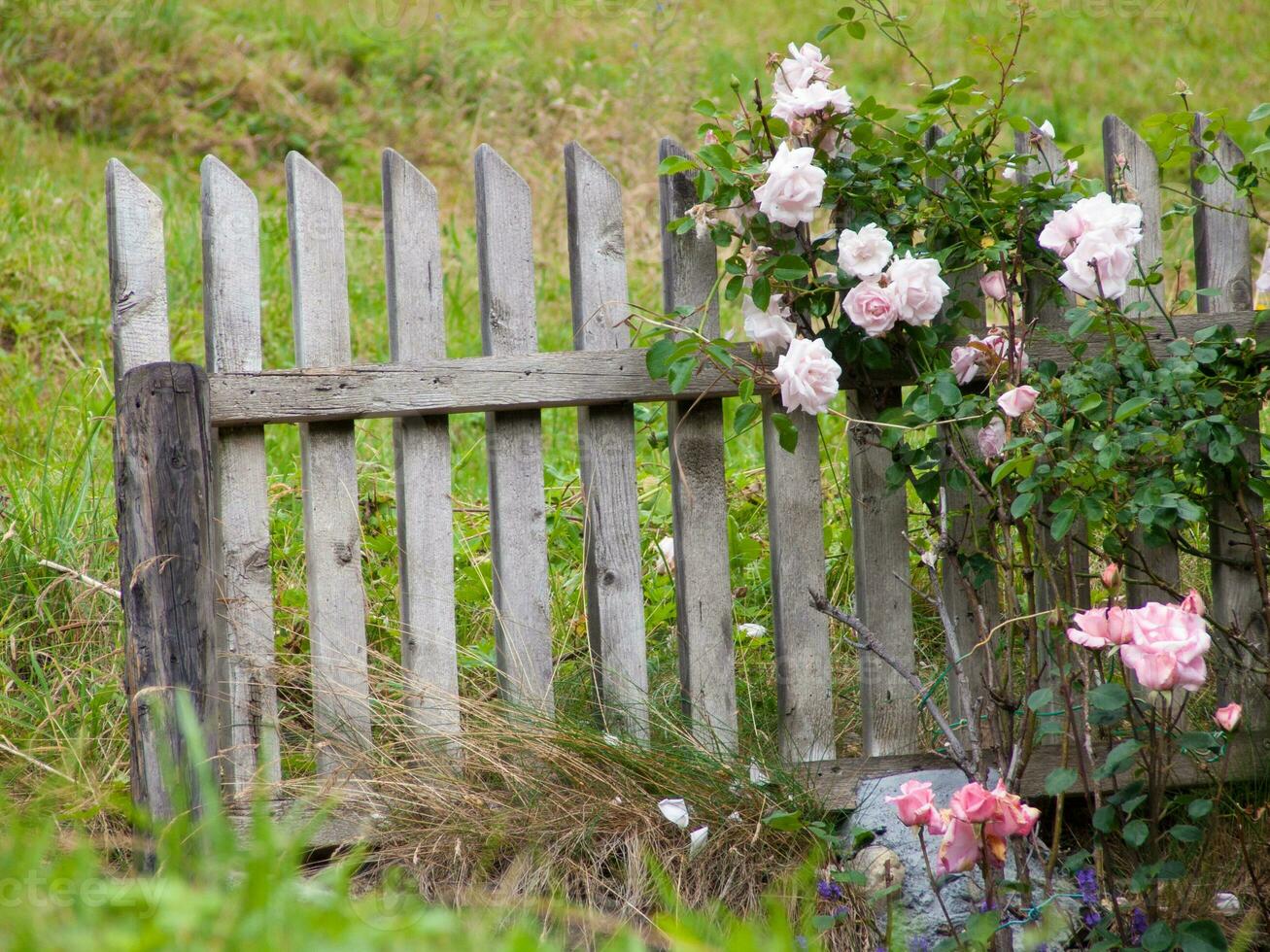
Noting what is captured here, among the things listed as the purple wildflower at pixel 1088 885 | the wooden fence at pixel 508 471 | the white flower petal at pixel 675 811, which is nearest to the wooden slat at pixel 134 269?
the wooden fence at pixel 508 471

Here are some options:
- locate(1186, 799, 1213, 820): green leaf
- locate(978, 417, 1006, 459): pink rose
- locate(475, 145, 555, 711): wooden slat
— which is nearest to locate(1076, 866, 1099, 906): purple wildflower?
locate(1186, 799, 1213, 820): green leaf

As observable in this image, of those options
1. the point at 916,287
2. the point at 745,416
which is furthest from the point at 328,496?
the point at 916,287

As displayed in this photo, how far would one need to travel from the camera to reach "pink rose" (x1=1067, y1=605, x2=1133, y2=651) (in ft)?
5.74

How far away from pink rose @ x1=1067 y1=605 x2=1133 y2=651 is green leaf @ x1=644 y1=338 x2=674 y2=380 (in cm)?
83

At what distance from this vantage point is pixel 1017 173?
98.3 inches

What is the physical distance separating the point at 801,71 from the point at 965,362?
0.62m

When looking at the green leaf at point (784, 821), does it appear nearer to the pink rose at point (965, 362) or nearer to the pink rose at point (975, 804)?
the pink rose at point (975, 804)

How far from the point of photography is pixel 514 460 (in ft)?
7.74

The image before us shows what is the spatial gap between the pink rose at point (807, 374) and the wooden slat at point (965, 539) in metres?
0.31

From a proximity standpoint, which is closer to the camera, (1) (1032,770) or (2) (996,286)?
(2) (996,286)

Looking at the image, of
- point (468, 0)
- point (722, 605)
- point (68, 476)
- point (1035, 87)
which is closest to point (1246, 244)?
point (722, 605)

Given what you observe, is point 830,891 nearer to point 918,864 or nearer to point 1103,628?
point 918,864

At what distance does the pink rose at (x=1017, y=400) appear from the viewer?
202 centimetres

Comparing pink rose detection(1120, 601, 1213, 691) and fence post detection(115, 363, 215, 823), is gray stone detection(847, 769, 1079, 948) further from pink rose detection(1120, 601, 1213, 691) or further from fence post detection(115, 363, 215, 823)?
fence post detection(115, 363, 215, 823)
